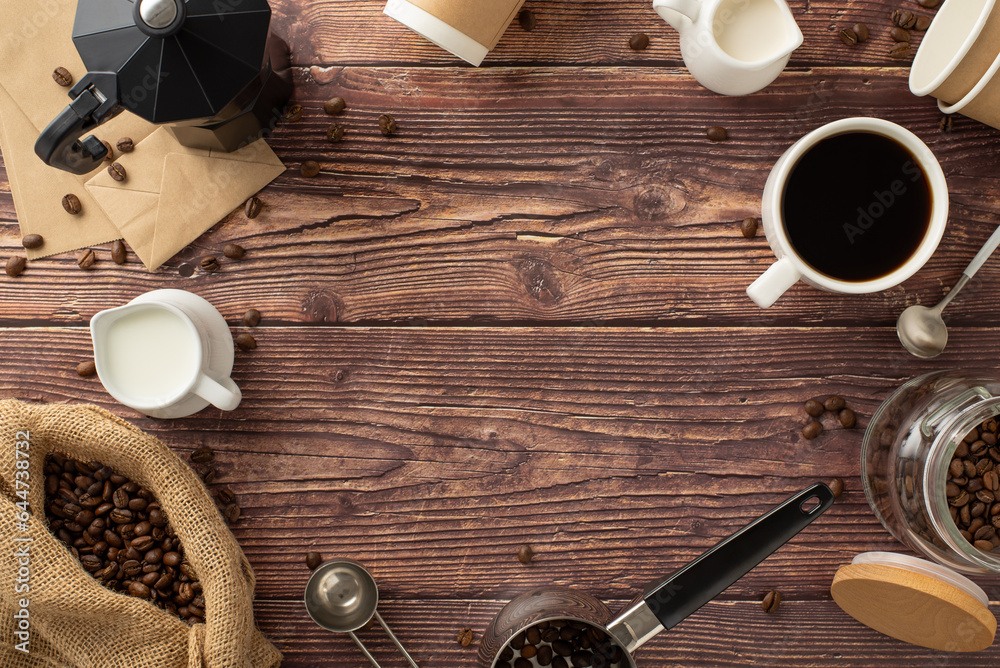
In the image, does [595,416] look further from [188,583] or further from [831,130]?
[188,583]

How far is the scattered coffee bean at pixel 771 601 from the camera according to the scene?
946 mm

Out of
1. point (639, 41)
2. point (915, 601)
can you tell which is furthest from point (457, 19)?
point (915, 601)

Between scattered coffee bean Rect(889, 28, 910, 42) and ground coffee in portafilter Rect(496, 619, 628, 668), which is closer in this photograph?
ground coffee in portafilter Rect(496, 619, 628, 668)

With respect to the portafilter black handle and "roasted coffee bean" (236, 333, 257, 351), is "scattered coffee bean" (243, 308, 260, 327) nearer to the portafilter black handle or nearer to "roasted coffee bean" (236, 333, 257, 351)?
"roasted coffee bean" (236, 333, 257, 351)

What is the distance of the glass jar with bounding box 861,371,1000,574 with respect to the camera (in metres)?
0.79

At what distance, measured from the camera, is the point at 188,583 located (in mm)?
915

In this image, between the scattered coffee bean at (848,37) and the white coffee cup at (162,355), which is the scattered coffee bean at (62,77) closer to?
the white coffee cup at (162,355)

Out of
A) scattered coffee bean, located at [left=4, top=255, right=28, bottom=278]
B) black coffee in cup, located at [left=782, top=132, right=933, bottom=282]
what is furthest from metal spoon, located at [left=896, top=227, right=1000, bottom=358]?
scattered coffee bean, located at [left=4, top=255, right=28, bottom=278]

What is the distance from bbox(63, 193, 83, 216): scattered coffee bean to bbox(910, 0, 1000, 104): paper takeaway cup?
120 centimetres

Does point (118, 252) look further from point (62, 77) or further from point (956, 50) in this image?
point (956, 50)

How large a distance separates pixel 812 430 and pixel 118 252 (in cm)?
104

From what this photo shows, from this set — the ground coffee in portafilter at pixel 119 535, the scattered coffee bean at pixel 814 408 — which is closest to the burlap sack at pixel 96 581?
the ground coffee in portafilter at pixel 119 535

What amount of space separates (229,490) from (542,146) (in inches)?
26.9

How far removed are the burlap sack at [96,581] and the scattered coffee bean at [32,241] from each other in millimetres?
230
